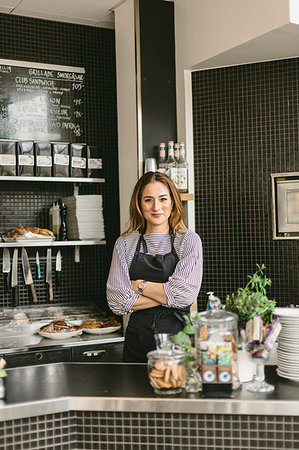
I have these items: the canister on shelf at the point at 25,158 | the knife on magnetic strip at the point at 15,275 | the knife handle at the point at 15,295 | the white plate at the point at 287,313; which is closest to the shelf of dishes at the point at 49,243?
the knife on magnetic strip at the point at 15,275

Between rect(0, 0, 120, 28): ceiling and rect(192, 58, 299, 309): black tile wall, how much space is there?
860 mm

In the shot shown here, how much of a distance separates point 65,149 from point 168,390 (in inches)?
102

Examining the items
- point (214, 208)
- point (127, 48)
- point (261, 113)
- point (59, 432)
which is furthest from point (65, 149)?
point (59, 432)

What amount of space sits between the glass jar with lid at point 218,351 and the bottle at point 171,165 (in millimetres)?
2149

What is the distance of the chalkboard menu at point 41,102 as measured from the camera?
13.4 feet

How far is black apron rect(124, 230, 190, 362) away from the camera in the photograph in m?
2.71

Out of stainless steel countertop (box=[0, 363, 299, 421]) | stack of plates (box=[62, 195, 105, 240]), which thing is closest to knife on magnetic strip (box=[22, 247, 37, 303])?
stack of plates (box=[62, 195, 105, 240])

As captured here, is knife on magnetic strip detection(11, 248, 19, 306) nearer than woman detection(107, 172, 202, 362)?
No

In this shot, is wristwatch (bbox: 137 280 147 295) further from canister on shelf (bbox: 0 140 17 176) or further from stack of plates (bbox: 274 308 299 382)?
canister on shelf (bbox: 0 140 17 176)

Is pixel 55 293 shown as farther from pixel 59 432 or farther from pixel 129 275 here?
pixel 59 432

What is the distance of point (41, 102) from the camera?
13.8 feet

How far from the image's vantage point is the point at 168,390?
180 cm

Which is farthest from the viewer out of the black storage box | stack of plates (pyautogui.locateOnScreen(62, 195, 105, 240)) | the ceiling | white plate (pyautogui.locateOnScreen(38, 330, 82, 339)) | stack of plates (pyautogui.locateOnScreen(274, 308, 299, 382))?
the black storage box

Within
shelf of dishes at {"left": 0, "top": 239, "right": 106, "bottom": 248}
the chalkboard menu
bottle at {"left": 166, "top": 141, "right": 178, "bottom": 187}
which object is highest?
the chalkboard menu
